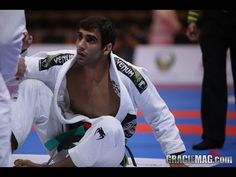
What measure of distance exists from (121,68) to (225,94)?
3.69ft

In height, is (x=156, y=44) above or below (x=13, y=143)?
below

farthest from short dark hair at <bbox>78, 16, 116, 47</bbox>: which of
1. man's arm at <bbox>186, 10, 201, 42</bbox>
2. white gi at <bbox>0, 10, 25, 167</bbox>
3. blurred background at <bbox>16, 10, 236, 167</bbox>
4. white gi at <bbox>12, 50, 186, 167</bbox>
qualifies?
blurred background at <bbox>16, 10, 236, 167</bbox>

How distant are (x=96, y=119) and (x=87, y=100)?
0.55 ft

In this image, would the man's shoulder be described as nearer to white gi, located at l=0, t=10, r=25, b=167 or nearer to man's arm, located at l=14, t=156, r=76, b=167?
white gi, located at l=0, t=10, r=25, b=167

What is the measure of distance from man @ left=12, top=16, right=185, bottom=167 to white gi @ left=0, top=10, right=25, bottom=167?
14.7 inches

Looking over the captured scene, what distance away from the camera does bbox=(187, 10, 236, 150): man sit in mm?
3641

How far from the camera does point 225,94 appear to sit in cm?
378

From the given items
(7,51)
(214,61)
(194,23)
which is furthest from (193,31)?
(7,51)

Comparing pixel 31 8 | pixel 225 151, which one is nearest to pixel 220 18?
pixel 225 151

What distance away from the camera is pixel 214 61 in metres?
3.69

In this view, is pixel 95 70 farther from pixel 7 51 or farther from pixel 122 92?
pixel 7 51
